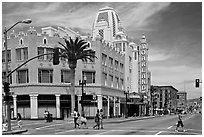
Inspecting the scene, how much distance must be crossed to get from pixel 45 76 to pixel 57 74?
5.34 feet

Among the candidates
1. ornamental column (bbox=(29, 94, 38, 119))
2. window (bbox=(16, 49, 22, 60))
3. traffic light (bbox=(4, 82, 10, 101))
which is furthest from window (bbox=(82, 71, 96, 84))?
traffic light (bbox=(4, 82, 10, 101))

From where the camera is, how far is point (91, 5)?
2423 cm

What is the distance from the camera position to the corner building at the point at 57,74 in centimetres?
4594

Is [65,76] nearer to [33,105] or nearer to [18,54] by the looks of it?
[33,105]

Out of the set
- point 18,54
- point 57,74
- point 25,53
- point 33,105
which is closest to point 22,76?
point 18,54

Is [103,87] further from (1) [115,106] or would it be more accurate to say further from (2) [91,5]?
(2) [91,5]

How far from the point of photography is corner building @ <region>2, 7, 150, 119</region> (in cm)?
4594

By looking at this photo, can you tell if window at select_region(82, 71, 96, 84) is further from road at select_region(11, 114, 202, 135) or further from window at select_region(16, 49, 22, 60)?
road at select_region(11, 114, 202, 135)

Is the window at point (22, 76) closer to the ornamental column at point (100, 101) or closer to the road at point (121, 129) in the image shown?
the ornamental column at point (100, 101)

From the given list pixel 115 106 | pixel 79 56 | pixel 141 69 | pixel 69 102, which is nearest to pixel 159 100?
pixel 141 69

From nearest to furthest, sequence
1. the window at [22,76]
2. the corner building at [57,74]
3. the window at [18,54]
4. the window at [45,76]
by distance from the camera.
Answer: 1. the window at [18,54]
2. the corner building at [57,74]
3. the window at [22,76]
4. the window at [45,76]

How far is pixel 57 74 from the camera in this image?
162 feet

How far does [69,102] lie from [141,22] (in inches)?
1122

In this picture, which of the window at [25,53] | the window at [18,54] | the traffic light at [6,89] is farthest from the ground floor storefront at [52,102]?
the traffic light at [6,89]
